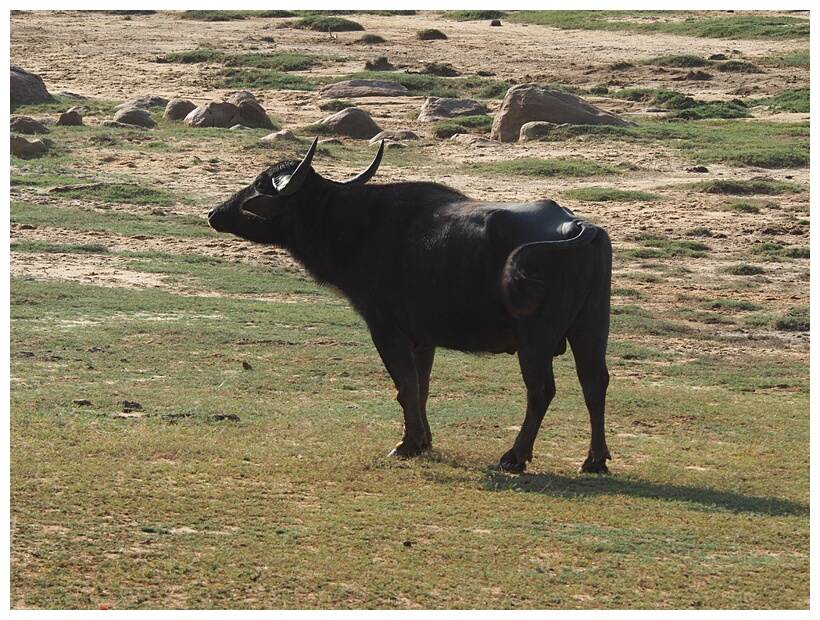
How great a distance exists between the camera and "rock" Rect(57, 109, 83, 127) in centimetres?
2516

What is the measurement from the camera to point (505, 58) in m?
35.8

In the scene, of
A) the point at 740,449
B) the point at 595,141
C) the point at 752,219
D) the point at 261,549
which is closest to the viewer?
the point at 261,549

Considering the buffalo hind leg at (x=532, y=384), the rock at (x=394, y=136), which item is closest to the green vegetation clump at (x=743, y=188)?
the rock at (x=394, y=136)

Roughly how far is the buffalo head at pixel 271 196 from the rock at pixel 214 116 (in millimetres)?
16432

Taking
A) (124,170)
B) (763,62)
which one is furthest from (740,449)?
(763,62)

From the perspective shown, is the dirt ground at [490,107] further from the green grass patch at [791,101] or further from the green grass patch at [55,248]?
the green grass patch at [791,101]

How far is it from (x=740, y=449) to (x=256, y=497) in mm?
3866

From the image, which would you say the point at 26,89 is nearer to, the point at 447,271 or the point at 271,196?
the point at 271,196

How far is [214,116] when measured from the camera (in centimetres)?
2584

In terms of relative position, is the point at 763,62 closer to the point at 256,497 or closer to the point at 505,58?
the point at 505,58

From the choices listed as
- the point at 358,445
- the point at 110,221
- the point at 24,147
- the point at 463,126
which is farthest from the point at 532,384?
the point at 463,126

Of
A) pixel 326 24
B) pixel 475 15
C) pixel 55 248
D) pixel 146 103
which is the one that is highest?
pixel 475 15

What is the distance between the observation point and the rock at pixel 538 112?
25.4 metres

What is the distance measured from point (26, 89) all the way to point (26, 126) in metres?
4.17
